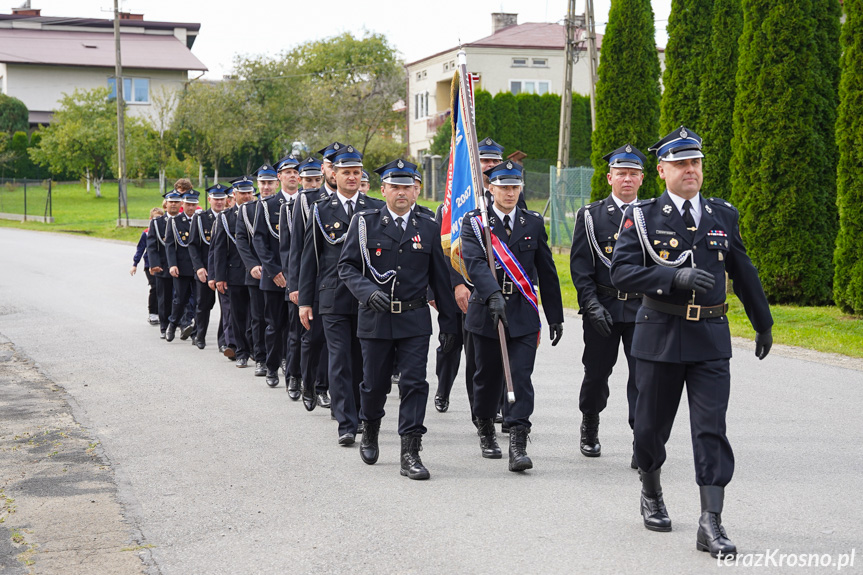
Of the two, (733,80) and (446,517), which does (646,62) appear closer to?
(733,80)

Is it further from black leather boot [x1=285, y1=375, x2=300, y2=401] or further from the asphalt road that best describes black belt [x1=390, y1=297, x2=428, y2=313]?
black leather boot [x1=285, y1=375, x2=300, y2=401]

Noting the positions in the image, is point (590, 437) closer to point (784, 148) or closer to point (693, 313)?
point (693, 313)

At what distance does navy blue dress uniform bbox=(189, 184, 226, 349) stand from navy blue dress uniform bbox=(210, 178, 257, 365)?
1089 mm

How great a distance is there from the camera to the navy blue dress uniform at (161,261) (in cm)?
1462

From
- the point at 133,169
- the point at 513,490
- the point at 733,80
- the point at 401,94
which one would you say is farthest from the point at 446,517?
the point at 401,94

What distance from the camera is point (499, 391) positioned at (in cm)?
743

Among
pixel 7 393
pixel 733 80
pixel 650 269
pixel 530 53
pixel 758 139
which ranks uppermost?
pixel 530 53

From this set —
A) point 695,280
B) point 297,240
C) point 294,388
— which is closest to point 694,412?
point 695,280

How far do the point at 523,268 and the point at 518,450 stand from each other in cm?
128

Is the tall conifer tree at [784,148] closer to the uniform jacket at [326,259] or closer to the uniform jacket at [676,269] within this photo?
the uniform jacket at [326,259]

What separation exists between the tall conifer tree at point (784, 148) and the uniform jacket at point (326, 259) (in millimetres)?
10255

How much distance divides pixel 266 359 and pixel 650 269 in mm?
6276

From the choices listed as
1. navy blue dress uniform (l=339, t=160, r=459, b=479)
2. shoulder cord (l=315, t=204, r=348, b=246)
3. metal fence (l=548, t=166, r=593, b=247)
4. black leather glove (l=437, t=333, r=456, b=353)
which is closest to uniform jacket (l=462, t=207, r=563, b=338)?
navy blue dress uniform (l=339, t=160, r=459, b=479)

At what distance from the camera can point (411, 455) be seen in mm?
6926
